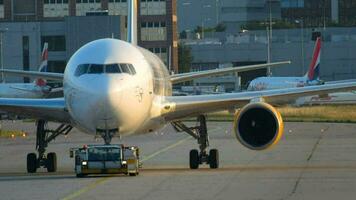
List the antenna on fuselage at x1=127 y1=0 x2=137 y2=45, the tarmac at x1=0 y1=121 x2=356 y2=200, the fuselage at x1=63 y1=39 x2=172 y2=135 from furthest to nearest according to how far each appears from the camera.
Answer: the antenna on fuselage at x1=127 y1=0 x2=137 y2=45, the fuselage at x1=63 y1=39 x2=172 y2=135, the tarmac at x1=0 y1=121 x2=356 y2=200

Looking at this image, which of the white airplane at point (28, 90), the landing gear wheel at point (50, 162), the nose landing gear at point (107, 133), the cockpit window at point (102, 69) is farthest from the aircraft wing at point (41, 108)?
the white airplane at point (28, 90)

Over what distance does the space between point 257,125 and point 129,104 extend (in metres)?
3.87

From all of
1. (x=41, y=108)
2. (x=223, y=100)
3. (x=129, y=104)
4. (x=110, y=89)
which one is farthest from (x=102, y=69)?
(x=223, y=100)

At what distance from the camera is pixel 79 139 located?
51.5 m

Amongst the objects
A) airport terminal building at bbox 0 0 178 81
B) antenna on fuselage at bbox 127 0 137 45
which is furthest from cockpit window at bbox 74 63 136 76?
airport terminal building at bbox 0 0 178 81

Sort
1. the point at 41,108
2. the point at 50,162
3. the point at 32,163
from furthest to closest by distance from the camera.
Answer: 1. the point at 50,162
2. the point at 32,163
3. the point at 41,108

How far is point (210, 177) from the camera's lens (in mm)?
25719

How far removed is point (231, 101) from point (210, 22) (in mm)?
169236

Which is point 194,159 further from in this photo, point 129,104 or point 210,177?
point 129,104

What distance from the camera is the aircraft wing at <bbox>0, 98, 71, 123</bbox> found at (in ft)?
90.5

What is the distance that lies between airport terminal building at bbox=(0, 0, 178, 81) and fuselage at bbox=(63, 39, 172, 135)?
7089 cm

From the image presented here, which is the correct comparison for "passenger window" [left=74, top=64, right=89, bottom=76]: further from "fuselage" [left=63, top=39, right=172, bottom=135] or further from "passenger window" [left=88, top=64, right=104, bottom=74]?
"passenger window" [left=88, top=64, right=104, bottom=74]

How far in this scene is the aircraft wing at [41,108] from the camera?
90.5 feet

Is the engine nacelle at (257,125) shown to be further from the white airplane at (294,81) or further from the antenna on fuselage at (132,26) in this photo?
the white airplane at (294,81)
